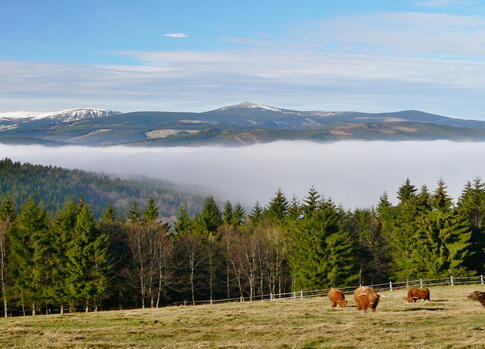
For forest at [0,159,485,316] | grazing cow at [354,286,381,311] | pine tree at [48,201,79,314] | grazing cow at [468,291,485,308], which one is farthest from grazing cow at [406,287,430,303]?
pine tree at [48,201,79,314]

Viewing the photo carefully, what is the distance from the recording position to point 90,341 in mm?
22844

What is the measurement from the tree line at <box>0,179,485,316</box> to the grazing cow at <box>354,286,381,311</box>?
34.9m

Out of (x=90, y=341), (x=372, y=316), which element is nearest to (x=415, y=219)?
(x=372, y=316)

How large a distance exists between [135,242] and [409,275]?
33.3m

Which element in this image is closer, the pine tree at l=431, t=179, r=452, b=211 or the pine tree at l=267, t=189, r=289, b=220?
the pine tree at l=431, t=179, r=452, b=211

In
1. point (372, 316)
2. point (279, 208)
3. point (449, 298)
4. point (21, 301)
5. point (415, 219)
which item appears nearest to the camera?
point (372, 316)

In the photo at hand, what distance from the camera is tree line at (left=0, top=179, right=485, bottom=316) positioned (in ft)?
212

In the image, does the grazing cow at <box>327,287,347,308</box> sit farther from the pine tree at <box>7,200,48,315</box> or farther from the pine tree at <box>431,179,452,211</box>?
the pine tree at <box>7,200,48,315</box>

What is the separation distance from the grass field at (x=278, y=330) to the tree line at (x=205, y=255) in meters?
32.7

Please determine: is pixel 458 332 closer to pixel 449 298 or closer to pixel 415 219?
pixel 449 298

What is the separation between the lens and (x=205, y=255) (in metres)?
79.1

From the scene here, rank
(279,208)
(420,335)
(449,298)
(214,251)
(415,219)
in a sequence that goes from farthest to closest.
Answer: (279,208) < (214,251) < (415,219) < (449,298) < (420,335)

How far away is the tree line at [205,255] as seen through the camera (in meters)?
64.5

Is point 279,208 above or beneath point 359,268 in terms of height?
above
